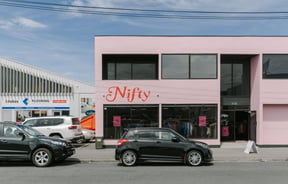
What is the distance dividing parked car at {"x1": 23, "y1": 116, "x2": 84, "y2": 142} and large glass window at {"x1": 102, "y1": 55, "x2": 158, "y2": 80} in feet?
11.9

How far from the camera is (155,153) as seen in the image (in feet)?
32.6

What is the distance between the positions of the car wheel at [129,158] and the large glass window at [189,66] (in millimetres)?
6613

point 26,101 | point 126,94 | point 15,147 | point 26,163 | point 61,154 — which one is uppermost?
point 126,94

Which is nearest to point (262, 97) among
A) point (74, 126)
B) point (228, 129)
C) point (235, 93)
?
point (235, 93)

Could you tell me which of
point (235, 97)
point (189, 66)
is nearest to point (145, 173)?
point (189, 66)

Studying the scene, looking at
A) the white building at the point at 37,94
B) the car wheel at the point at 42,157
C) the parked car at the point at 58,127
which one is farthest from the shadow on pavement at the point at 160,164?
the white building at the point at 37,94

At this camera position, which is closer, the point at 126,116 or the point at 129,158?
the point at 129,158

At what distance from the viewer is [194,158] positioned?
32.3 feet

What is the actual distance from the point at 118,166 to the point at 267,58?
36.7ft

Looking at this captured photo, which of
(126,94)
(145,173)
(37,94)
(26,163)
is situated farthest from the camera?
(37,94)

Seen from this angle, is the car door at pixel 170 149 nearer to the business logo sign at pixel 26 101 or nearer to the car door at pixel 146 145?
the car door at pixel 146 145

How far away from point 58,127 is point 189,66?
8637mm

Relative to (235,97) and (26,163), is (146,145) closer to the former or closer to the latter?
(26,163)

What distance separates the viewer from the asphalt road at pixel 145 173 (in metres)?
7.47
